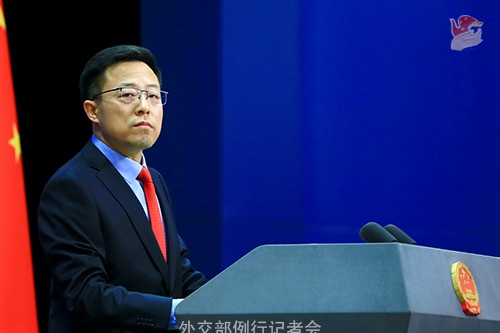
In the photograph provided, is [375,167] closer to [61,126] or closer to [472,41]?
[472,41]

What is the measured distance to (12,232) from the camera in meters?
2.76

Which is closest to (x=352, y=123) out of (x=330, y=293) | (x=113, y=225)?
(x=113, y=225)

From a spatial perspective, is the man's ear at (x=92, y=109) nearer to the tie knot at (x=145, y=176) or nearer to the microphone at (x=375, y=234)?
the tie knot at (x=145, y=176)

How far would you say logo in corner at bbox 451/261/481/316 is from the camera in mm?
1522

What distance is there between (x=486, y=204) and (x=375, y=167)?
43 cm

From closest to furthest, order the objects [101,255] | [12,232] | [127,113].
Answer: [101,255] < [127,113] < [12,232]

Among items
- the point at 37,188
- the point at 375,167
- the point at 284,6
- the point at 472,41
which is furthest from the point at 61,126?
the point at 472,41

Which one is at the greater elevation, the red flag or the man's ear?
the man's ear

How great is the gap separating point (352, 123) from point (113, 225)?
5.60 ft

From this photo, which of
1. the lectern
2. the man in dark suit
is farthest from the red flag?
the lectern

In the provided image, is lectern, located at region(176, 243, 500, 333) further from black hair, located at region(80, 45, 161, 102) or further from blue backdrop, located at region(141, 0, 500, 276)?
blue backdrop, located at region(141, 0, 500, 276)

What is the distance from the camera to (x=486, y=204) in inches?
136

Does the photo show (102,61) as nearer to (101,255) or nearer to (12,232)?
(101,255)

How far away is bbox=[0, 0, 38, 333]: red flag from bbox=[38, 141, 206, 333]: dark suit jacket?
72 cm
